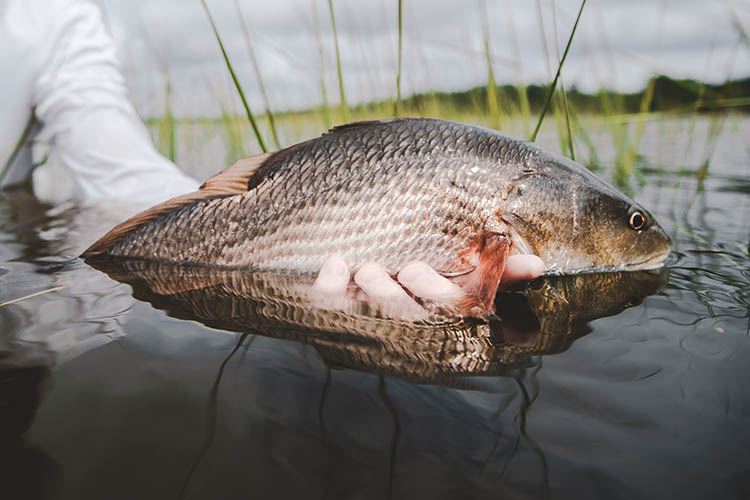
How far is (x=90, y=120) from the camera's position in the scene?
3.46 metres

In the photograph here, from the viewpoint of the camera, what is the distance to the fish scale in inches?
77.3

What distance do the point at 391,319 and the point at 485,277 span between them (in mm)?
414

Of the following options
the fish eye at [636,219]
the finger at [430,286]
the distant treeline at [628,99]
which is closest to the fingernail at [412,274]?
the finger at [430,286]

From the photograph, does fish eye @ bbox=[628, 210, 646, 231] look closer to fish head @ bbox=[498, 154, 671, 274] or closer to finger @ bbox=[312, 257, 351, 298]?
fish head @ bbox=[498, 154, 671, 274]

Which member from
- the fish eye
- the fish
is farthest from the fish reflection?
the fish eye

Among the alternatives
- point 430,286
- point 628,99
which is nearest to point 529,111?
point 628,99

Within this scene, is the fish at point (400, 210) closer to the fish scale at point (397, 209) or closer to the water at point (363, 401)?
the fish scale at point (397, 209)

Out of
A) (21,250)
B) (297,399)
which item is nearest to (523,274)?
(297,399)

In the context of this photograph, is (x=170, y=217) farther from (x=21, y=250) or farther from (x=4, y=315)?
(x=21, y=250)

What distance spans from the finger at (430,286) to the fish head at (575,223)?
0.47 metres

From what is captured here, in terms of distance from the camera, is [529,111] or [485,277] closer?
[485,277]

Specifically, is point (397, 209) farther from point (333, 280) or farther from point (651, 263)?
point (651, 263)

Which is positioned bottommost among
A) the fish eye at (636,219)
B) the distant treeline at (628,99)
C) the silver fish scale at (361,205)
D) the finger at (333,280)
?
the finger at (333,280)

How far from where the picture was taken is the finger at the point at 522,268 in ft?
5.83
